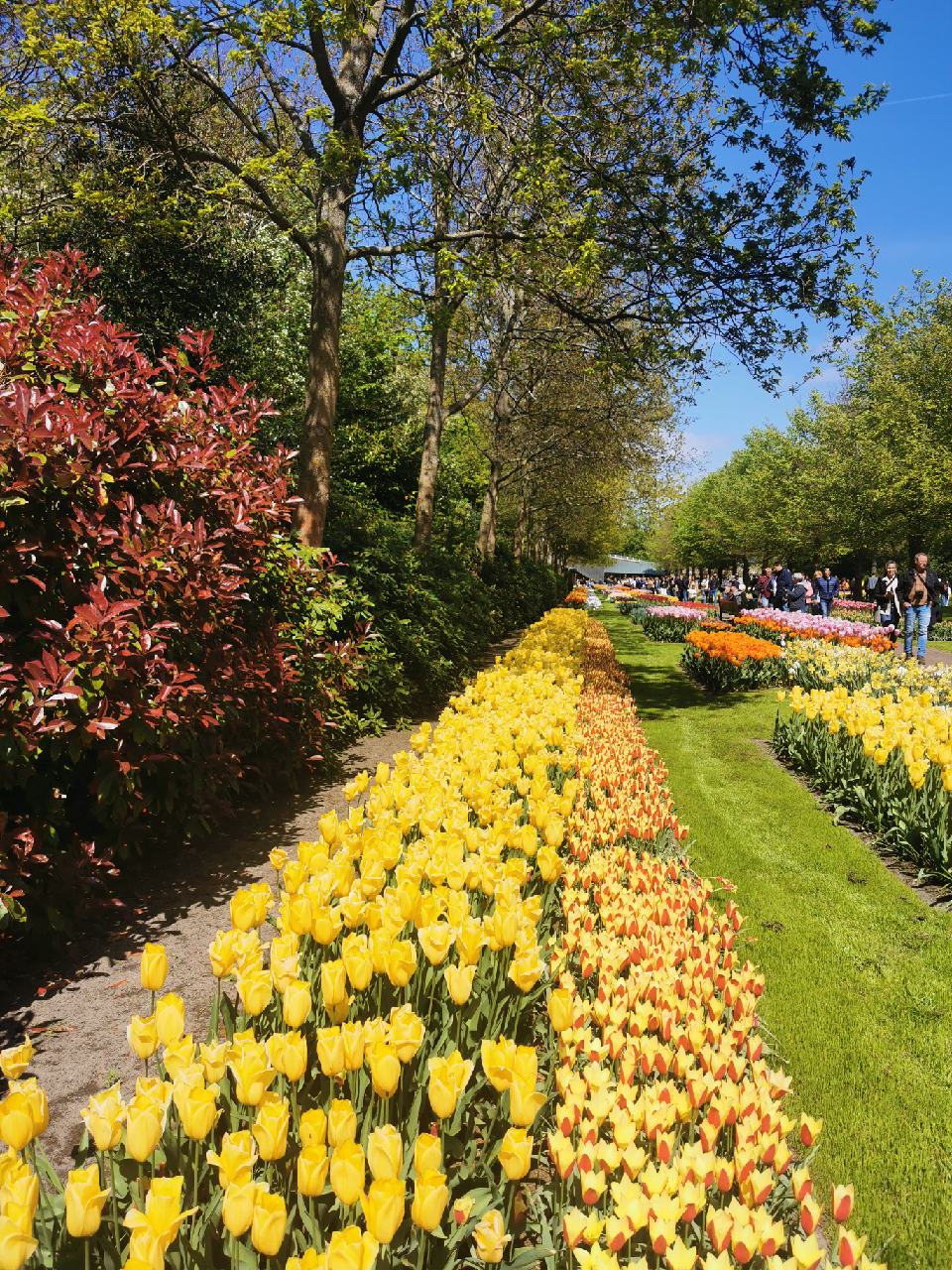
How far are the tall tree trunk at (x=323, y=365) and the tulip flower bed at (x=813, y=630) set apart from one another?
9.52m

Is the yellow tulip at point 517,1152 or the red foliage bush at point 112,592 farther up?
the red foliage bush at point 112,592

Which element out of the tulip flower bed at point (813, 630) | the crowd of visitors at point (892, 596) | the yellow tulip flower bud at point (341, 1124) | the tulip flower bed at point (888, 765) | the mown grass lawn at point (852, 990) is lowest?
the mown grass lawn at point (852, 990)

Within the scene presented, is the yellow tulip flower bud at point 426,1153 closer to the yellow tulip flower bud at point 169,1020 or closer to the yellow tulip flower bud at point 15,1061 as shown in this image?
the yellow tulip flower bud at point 169,1020

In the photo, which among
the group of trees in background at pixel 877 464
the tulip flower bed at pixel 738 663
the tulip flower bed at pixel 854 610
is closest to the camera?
the tulip flower bed at pixel 738 663

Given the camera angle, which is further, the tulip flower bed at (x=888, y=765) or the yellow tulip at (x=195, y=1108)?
the tulip flower bed at (x=888, y=765)

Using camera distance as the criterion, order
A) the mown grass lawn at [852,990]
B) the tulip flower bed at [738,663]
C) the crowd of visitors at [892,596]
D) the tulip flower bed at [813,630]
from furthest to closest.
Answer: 1. the crowd of visitors at [892,596]
2. the tulip flower bed at [813,630]
3. the tulip flower bed at [738,663]
4. the mown grass lawn at [852,990]

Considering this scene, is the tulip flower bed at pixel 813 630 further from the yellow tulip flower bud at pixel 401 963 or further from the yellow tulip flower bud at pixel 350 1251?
the yellow tulip flower bud at pixel 350 1251

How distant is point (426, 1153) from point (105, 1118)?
0.59 metres

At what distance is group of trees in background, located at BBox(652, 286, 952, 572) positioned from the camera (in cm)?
3262

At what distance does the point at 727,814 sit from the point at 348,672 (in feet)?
11.5

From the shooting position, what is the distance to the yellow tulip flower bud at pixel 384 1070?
1502 mm

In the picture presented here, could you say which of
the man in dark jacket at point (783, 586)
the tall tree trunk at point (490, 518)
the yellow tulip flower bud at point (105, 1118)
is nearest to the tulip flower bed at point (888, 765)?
the yellow tulip flower bud at point (105, 1118)

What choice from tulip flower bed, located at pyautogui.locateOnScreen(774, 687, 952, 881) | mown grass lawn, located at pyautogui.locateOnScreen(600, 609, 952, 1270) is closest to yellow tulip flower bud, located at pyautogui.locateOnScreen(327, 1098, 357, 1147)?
mown grass lawn, located at pyautogui.locateOnScreen(600, 609, 952, 1270)

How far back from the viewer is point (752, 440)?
76.4 metres
